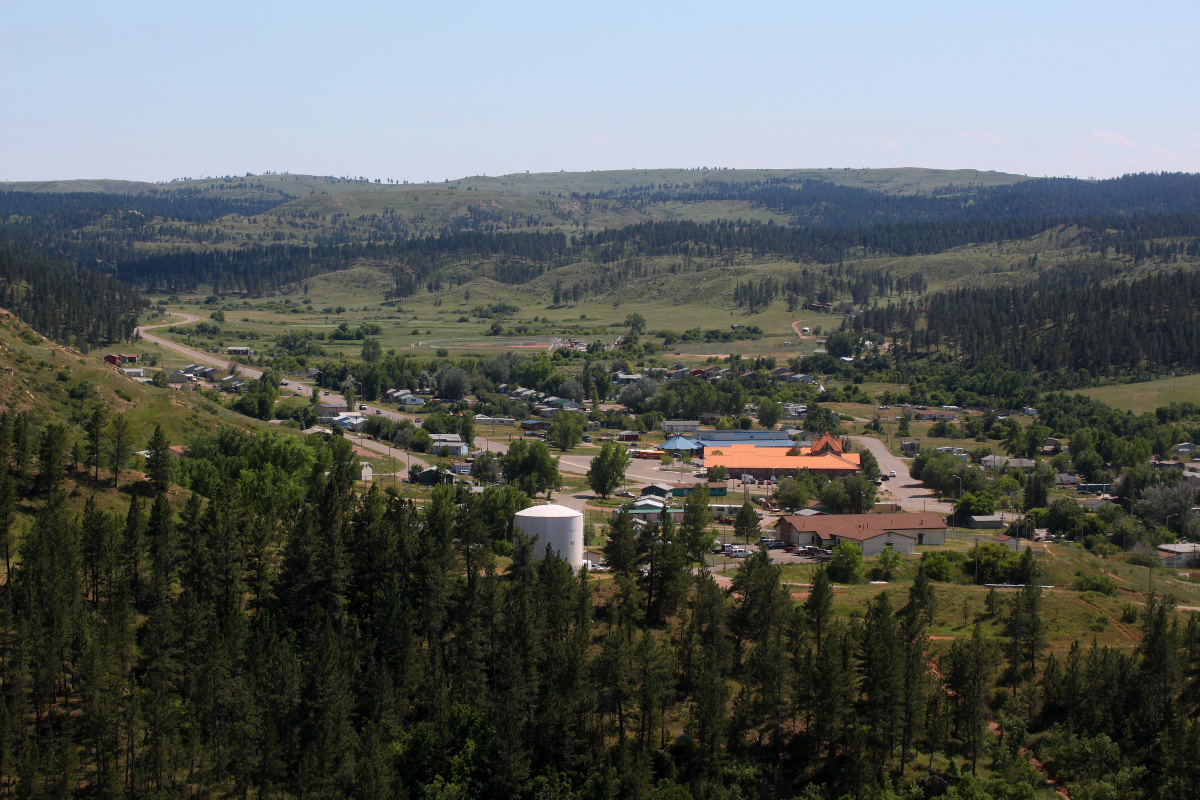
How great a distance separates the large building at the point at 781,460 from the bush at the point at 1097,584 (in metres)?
38.1

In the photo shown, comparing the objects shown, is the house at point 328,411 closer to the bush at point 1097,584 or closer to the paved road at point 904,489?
the paved road at point 904,489

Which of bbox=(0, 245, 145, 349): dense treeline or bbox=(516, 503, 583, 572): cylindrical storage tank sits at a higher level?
bbox=(0, 245, 145, 349): dense treeline

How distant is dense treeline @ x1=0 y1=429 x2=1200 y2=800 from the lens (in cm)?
3953

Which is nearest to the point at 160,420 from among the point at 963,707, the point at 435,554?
the point at 435,554

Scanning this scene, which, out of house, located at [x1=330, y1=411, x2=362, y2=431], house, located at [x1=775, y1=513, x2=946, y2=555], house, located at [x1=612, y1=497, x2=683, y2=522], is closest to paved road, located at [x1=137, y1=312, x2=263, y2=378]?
house, located at [x1=330, y1=411, x2=362, y2=431]

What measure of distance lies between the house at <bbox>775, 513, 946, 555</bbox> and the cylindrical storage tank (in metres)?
20.7

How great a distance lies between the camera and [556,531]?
54906 mm

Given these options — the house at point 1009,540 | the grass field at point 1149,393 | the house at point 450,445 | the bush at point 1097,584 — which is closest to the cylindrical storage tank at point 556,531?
the bush at point 1097,584

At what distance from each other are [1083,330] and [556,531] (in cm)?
13146

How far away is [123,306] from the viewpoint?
626 feet

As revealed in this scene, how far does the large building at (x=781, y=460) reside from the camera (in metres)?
99.4

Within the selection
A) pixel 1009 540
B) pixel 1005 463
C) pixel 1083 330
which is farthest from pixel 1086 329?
pixel 1009 540

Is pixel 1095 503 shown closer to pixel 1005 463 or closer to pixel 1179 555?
pixel 1005 463

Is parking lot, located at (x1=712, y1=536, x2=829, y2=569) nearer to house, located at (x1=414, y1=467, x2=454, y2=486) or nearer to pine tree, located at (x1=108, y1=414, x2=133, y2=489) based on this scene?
house, located at (x1=414, y1=467, x2=454, y2=486)
